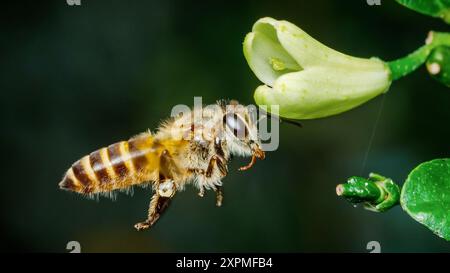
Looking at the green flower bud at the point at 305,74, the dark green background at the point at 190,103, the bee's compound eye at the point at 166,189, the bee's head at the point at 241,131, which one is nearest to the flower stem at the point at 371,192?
the green flower bud at the point at 305,74

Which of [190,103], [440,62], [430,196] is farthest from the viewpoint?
[190,103]

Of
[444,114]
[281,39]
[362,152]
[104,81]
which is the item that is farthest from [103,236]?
[281,39]

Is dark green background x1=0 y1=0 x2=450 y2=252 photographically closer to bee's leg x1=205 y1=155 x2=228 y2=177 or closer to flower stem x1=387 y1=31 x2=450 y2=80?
bee's leg x1=205 y1=155 x2=228 y2=177

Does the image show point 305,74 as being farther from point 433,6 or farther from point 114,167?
point 114,167

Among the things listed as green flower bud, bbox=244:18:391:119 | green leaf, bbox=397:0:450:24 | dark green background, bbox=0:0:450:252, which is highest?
green leaf, bbox=397:0:450:24

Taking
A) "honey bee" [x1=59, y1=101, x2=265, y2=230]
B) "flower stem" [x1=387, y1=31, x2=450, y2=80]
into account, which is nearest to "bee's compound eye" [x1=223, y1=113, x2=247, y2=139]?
"honey bee" [x1=59, y1=101, x2=265, y2=230]

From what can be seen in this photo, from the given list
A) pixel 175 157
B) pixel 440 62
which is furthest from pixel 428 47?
pixel 175 157

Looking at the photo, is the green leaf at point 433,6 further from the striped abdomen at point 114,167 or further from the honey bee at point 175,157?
the striped abdomen at point 114,167
